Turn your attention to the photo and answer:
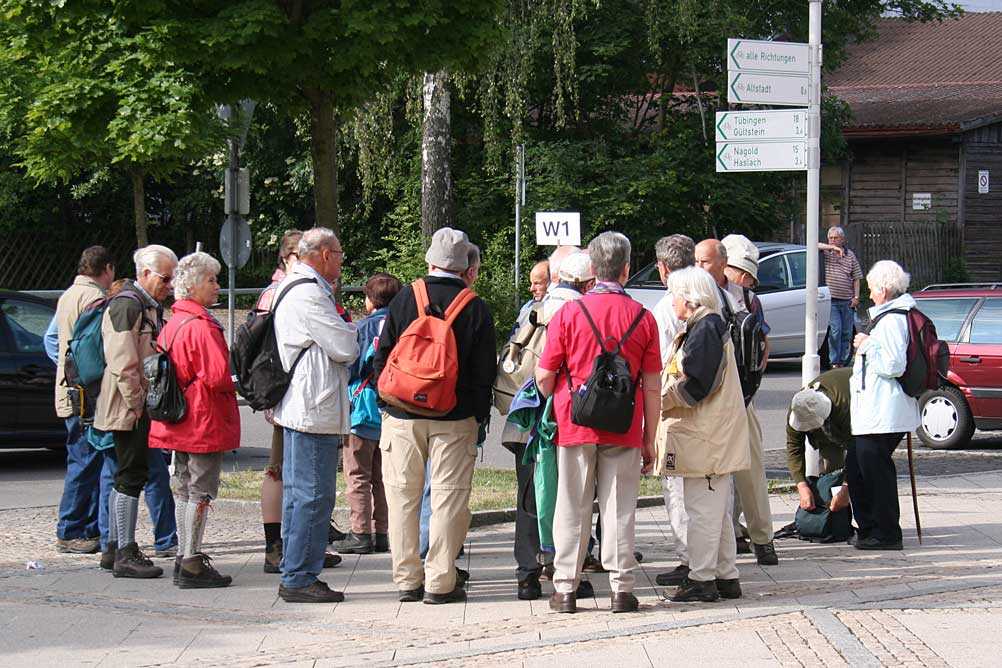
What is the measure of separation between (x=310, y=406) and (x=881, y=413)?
363cm

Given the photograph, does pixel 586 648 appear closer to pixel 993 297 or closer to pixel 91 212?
pixel 993 297

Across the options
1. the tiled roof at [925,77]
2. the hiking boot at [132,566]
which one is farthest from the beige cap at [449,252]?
the tiled roof at [925,77]

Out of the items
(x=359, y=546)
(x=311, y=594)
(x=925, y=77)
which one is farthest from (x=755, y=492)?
(x=925, y=77)

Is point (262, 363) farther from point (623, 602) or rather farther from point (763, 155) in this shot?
point (763, 155)

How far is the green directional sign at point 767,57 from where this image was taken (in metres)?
10.1

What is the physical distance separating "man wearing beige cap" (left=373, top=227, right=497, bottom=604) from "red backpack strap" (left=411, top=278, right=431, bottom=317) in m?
0.02

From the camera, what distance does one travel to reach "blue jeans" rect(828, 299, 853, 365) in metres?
18.7

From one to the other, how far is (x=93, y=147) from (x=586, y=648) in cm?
661

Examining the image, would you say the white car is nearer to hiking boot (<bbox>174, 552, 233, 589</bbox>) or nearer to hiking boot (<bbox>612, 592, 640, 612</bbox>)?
hiking boot (<bbox>174, 552, 233, 589</bbox>)

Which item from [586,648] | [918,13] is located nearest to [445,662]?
[586,648]

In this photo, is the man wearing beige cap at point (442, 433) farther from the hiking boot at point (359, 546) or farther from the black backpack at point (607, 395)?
the hiking boot at point (359, 546)

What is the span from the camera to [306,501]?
23.4ft

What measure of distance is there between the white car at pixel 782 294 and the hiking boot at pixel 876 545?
11114mm

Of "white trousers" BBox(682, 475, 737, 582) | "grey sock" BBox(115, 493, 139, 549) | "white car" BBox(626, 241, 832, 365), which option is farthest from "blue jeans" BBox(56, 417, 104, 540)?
"white car" BBox(626, 241, 832, 365)
